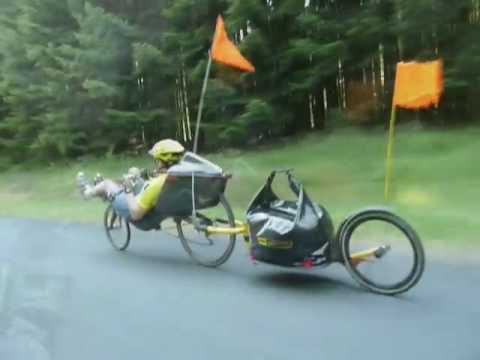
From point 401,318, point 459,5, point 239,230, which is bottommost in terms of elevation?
point 401,318

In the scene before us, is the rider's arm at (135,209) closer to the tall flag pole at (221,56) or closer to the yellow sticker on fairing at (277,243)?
the yellow sticker on fairing at (277,243)

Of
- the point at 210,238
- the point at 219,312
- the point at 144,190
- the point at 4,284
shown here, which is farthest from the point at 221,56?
the point at 219,312

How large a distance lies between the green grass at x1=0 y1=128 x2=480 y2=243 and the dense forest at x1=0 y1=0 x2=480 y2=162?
0.50 metres

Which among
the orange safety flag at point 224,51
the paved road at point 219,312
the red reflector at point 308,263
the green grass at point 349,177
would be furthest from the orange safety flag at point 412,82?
the red reflector at point 308,263

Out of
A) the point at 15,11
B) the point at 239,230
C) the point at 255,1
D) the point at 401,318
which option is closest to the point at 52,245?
the point at 239,230

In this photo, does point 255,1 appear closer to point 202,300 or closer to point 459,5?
point 459,5

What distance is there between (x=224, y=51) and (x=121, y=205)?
4.14 m

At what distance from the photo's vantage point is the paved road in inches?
117

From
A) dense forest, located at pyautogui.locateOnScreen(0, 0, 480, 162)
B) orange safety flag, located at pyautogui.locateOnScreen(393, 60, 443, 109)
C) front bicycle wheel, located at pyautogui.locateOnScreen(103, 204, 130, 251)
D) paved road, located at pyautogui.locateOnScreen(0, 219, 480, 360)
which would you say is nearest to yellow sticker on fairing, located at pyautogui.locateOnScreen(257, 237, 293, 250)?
paved road, located at pyautogui.locateOnScreen(0, 219, 480, 360)

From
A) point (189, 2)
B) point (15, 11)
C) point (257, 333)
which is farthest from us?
point (189, 2)

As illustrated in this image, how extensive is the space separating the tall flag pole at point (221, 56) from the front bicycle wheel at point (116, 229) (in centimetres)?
236

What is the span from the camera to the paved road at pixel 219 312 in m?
2.96

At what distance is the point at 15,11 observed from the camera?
8.76 m

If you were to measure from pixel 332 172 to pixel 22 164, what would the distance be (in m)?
4.02
